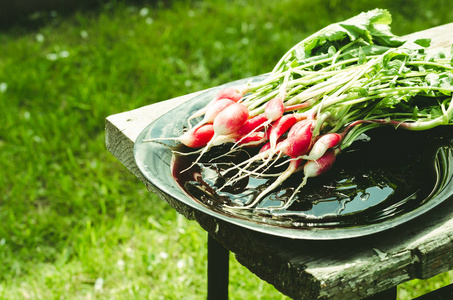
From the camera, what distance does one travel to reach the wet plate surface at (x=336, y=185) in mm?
1092

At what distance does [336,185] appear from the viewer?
124cm

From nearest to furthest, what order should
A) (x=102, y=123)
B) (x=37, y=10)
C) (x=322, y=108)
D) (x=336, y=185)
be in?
(x=336, y=185) < (x=322, y=108) < (x=102, y=123) < (x=37, y=10)

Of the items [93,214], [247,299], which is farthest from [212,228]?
[93,214]

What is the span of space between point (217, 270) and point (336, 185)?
658mm

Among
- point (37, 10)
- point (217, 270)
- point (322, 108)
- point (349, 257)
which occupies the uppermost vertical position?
point (322, 108)

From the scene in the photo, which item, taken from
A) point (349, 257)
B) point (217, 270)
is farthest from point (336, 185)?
point (217, 270)

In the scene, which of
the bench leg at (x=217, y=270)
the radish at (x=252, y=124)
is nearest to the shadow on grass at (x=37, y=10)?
the bench leg at (x=217, y=270)

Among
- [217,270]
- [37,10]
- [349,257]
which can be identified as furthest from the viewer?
[37,10]

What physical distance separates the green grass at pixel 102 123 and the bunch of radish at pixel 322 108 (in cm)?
110

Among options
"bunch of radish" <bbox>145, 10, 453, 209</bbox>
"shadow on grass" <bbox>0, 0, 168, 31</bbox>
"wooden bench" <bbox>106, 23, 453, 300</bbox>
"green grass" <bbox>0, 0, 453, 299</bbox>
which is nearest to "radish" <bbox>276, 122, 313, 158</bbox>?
"bunch of radish" <bbox>145, 10, 453, 209</bbox>

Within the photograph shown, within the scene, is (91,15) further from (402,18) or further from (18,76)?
(402,18)

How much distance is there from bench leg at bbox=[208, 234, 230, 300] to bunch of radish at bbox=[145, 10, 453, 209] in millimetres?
424

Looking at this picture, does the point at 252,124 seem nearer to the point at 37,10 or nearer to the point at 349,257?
the point at 349,257

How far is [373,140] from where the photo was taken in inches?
56.7
